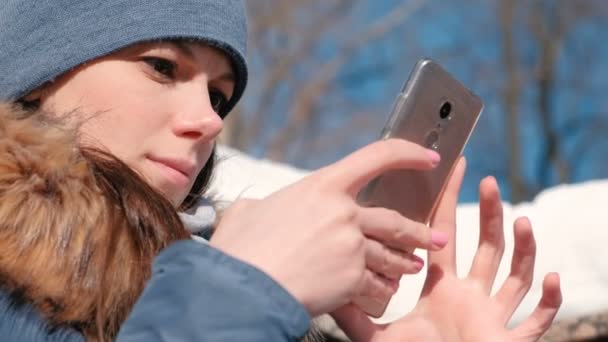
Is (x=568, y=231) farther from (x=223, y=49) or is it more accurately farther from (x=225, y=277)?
(x=225, y=277)

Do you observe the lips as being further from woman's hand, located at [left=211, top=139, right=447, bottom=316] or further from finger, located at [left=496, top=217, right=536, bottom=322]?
finger, located at [left=496, top=217, right=536, bottom=322]

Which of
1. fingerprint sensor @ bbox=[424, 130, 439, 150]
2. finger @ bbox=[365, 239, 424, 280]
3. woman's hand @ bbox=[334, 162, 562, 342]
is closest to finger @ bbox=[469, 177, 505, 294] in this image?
woman's hand @ bbox=[334, 162, 562, 342]

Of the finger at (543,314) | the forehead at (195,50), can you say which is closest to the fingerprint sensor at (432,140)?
the finger at (543,314)

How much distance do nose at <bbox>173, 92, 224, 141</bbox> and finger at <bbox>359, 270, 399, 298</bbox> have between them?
325 mm

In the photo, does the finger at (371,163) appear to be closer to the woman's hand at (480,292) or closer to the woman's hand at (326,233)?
the woman's hand at (326,233)

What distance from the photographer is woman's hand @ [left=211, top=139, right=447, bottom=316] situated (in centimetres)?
A: 77

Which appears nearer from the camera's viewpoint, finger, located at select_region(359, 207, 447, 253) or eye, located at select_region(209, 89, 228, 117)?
finger, located at select_region(359, 207, 447, 253)

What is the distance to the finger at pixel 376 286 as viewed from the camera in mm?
829

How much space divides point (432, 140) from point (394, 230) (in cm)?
19

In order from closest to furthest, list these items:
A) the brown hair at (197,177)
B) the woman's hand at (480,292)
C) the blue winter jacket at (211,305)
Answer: the blue winter jacket at (211,305) < the woman's hand at (480,292) < the brown hair at (197,177)

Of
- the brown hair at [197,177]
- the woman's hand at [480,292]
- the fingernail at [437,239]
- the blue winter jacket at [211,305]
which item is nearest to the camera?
the blue winter jacket at [211,305]

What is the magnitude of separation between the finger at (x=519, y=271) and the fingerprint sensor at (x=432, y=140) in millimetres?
165

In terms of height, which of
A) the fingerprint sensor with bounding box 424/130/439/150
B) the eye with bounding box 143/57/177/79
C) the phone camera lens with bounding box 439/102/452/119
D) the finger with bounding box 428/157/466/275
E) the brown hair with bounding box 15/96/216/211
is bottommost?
the brown hair with bounding box 15/96/216/211

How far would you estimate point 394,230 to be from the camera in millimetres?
842
